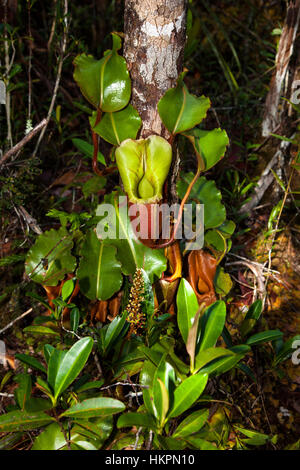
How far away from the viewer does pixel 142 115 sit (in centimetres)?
100

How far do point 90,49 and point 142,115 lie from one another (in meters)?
1.17

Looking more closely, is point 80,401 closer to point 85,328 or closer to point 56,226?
point 85,328

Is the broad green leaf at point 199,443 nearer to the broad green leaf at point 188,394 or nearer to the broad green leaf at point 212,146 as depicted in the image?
the broad green leaf at point 188,394

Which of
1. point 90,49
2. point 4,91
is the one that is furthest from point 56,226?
point 90,49

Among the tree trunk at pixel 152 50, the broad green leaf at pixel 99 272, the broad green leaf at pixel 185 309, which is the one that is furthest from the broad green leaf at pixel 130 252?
the tree trunk at pixel 152 50

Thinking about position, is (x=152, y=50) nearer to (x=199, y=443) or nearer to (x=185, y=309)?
(x=185, y=309)

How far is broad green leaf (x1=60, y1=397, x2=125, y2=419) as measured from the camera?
0.77 meters

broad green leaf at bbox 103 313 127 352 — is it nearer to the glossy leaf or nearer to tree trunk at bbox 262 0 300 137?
the glossy leaf

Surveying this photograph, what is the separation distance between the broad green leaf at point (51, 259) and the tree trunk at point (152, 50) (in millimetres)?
379

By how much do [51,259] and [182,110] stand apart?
534mm

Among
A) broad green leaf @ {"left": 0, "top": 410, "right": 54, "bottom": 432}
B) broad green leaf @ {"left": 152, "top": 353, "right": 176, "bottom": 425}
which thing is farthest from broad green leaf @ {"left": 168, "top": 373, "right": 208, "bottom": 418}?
broad green leaf @ {"left": 0, "top": 410, "right": 54, "bottom": 432}

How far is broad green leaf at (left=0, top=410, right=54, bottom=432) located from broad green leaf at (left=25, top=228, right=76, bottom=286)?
37cm

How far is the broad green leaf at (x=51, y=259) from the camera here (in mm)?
1070

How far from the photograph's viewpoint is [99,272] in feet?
3.51
